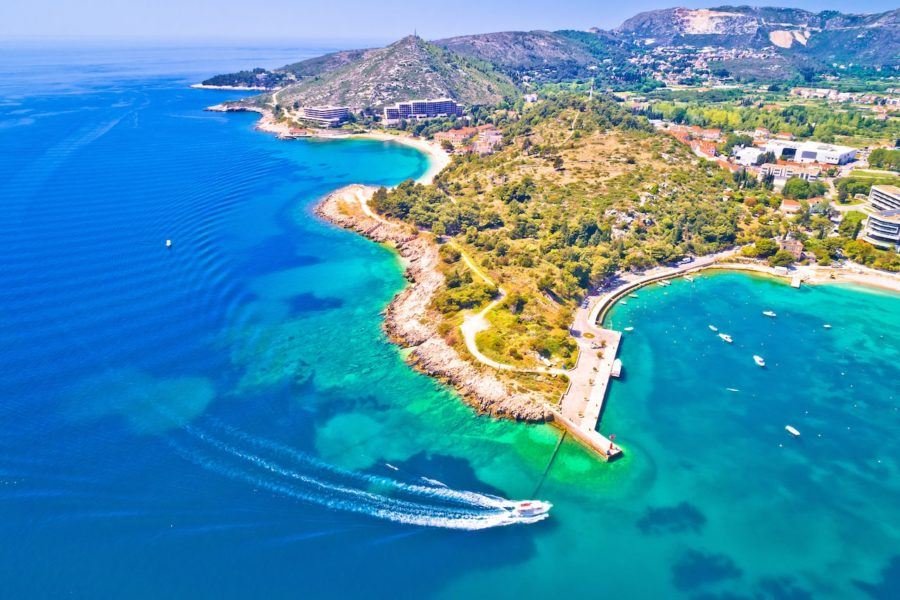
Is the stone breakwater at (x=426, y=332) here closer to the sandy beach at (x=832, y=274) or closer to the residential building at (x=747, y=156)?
the sandy beach at (x=832, y=274)

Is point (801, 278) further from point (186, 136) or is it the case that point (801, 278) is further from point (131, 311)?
point (186, 136)

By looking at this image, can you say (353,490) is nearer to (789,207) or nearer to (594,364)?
(594,364)

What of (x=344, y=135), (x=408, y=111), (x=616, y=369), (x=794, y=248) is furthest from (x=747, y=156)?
(x=344, y=135)

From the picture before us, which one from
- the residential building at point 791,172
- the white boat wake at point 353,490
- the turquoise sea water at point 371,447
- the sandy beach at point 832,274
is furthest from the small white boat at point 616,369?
the residential building at point 791,172

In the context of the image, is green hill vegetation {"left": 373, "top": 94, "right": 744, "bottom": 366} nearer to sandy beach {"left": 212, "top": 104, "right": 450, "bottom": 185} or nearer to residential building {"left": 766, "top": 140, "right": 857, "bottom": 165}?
sandy beach {"left": 212, "top": 104, "right": 450, "bottom": 185}

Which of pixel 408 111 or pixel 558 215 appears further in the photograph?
pixel 408 111
